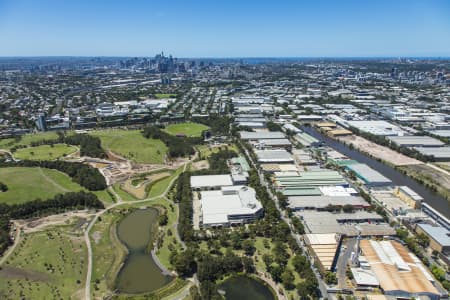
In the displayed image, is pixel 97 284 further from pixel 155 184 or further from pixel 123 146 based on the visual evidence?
pixel 123 146

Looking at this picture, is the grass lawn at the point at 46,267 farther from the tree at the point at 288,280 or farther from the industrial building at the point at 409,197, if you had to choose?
the industrial building at the point at 409,197

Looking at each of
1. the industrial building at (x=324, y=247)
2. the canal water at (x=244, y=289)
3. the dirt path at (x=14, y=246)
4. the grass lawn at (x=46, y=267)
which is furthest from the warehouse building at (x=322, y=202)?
the dirt path at (x=14, y=246)

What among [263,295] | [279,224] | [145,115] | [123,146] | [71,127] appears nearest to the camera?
[263,295]

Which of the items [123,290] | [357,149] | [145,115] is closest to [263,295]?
[123,290]

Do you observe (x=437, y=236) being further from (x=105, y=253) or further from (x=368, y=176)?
(x=105, y=253)

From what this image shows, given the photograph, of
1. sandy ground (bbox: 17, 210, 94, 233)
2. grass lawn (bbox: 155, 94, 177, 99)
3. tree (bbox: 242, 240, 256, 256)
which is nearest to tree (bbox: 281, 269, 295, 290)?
tree (bbox: 242, 240, 256, 256)

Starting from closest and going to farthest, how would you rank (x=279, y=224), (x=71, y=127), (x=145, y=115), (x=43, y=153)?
1. (x=279, y=224)
2. (x=43, y=153)
3. (x=71, y=127)
4. (x=145, y=115)
